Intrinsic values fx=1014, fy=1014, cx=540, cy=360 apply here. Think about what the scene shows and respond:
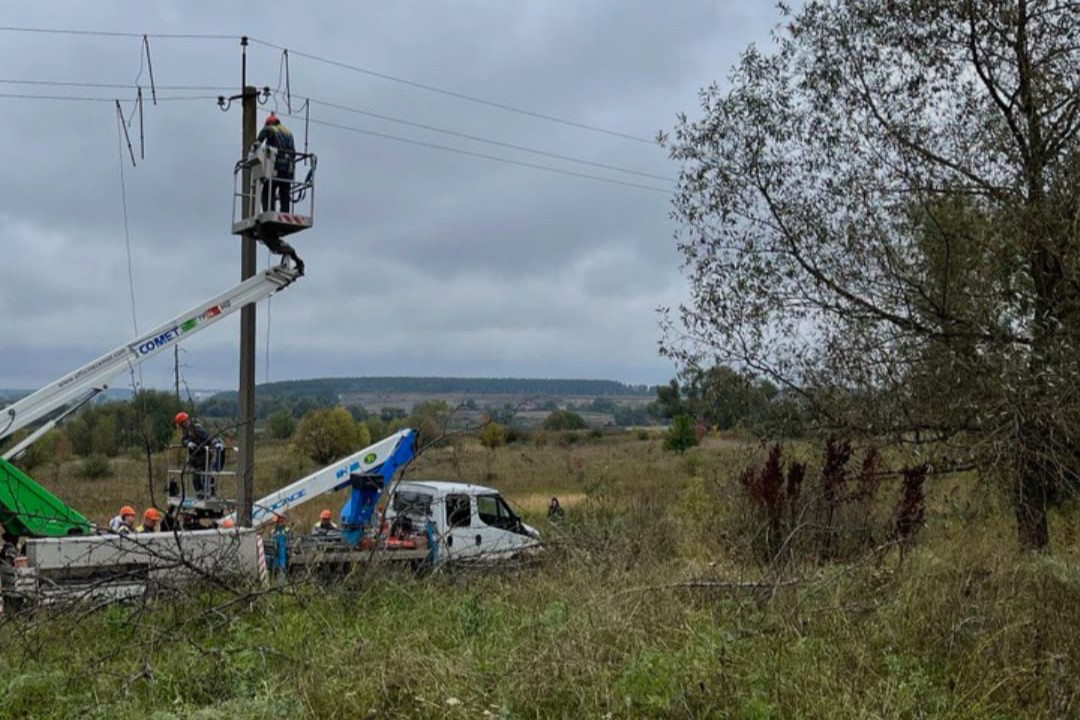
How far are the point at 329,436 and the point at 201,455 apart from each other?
21695 mm

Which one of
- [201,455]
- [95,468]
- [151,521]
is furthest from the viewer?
[95,468]

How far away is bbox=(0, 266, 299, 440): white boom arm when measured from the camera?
12.5 m

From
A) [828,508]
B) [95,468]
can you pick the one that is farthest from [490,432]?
[95,468]

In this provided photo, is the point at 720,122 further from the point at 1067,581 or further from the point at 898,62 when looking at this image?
the point at 1067,581

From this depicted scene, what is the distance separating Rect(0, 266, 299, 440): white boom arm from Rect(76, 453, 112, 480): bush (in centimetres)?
2853

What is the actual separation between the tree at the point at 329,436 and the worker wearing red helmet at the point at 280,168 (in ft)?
57.8

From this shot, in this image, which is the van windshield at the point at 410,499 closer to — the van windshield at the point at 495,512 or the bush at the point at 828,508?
the van windshield at the point at 495,512

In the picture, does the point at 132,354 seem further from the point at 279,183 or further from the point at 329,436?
the point at 329,436

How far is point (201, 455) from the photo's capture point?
1402 centimetres

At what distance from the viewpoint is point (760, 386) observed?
43.8 ft

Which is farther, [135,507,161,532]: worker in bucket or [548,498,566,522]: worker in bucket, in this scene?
[548,498,566,522]: worker in bucket

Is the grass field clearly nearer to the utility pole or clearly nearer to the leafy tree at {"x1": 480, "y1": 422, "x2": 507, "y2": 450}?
the leafy tree at {"x1": 480, "y1": 422, "x2": 507, "y2": 450}

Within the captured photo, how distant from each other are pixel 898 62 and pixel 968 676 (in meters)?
8.90

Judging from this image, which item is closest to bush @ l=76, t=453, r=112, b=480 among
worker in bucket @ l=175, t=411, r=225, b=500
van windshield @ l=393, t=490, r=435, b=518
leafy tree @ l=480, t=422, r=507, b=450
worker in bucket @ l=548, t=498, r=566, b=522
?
leafy tree @ l=480, t=422, r=507, b=450
